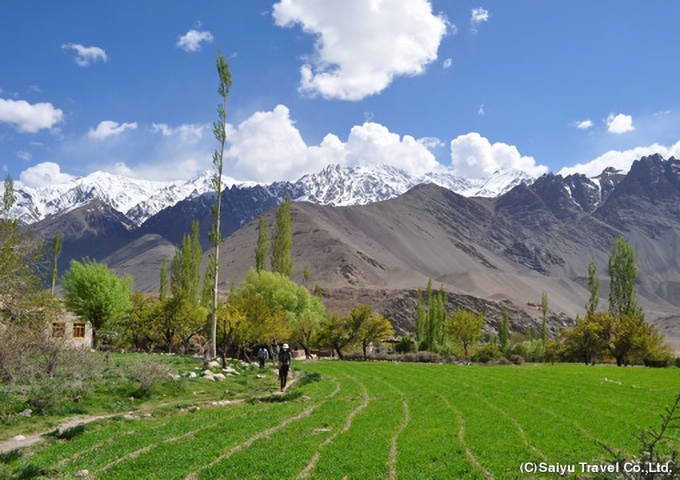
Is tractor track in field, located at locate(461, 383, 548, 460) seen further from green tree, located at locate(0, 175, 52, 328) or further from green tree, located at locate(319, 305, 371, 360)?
green tree, located at locate(319, 305, 371, 360)

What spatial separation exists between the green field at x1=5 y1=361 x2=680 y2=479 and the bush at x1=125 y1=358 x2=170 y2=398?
3.96 m

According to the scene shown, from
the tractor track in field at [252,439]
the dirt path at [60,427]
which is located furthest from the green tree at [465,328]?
the tractor track in field at [252,439]

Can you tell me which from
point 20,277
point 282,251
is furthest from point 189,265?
point 20,277

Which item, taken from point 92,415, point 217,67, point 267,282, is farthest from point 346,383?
point 267,282

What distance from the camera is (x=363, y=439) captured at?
11562 millimetres

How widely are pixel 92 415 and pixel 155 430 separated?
14.2ft

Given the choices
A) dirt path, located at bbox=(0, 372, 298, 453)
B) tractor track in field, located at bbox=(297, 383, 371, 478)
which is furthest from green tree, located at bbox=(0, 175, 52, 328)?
tractor track in field, located at bbox=(297, 383, 371, 478)

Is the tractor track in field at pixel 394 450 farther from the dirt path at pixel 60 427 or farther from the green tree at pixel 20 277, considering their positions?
the green tree at pixel 20 277

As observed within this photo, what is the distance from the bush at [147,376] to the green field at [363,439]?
3.96 metres

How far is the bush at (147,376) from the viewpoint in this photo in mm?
19348

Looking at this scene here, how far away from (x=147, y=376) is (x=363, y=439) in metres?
11.8

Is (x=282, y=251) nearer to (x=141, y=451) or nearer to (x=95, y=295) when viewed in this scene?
(x=95, y=295)

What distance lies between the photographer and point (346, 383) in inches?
1027

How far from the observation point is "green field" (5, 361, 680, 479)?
9.37 meters
